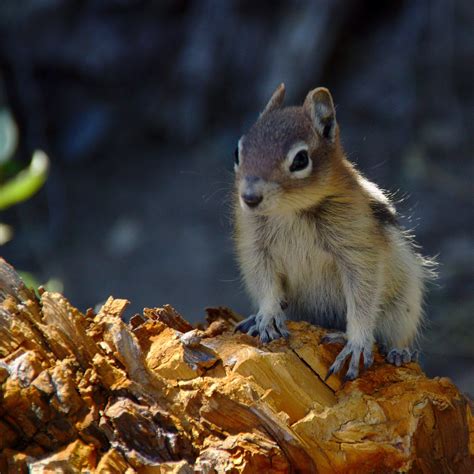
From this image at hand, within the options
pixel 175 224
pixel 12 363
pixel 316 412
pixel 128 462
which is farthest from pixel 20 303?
pixel 175 224

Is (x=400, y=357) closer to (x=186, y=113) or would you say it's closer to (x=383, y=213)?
(x=383, y=213)

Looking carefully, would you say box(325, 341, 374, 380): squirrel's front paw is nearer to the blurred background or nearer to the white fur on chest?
the white fur on chest

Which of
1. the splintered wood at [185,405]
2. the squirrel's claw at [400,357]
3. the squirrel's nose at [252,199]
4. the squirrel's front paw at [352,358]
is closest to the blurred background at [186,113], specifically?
the squirrel's claw at [400,357]

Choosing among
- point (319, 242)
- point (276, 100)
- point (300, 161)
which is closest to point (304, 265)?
point (319, 242)

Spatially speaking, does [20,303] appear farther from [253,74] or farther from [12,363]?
[253,74]

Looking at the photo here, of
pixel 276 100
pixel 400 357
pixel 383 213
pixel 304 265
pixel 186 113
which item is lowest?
pixel 400 357

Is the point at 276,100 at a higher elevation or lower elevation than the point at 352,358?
higher

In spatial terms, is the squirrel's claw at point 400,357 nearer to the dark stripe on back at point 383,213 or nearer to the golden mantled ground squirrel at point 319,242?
the golden mantled ground squirrel at point 319,242
